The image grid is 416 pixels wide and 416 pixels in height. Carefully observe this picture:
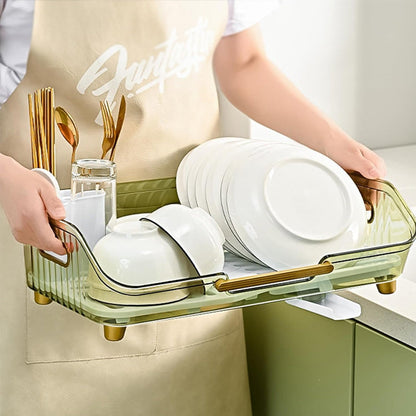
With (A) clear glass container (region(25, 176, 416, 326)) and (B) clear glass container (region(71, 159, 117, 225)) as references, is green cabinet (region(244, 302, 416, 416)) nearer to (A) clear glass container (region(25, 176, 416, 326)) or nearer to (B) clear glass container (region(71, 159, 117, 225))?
(A) clear glass container (region(25, 176, 416, 326))

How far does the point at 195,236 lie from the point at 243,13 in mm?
419

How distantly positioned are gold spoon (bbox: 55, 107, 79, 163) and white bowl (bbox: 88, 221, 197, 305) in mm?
179

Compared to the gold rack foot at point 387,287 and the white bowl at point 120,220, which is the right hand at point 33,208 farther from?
the gold rack foot at point 387,287

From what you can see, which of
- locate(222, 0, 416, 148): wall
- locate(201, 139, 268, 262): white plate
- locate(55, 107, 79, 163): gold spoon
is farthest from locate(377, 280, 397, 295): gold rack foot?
locate(222, 0, 416, 148): wall

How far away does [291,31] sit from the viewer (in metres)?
1.48

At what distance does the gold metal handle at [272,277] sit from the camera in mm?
733

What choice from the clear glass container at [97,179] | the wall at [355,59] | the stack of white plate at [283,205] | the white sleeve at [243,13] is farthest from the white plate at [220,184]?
the wall at [355,59]

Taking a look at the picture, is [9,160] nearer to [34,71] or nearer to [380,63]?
[34,71]

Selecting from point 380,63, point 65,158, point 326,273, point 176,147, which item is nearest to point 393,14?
point 380,63

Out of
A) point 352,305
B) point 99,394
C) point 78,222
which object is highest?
point 78,222

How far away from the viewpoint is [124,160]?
3.36ft

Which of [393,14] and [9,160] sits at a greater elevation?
[393,14]

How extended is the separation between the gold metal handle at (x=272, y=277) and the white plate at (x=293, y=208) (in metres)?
0.04

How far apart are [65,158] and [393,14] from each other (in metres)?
0.89
